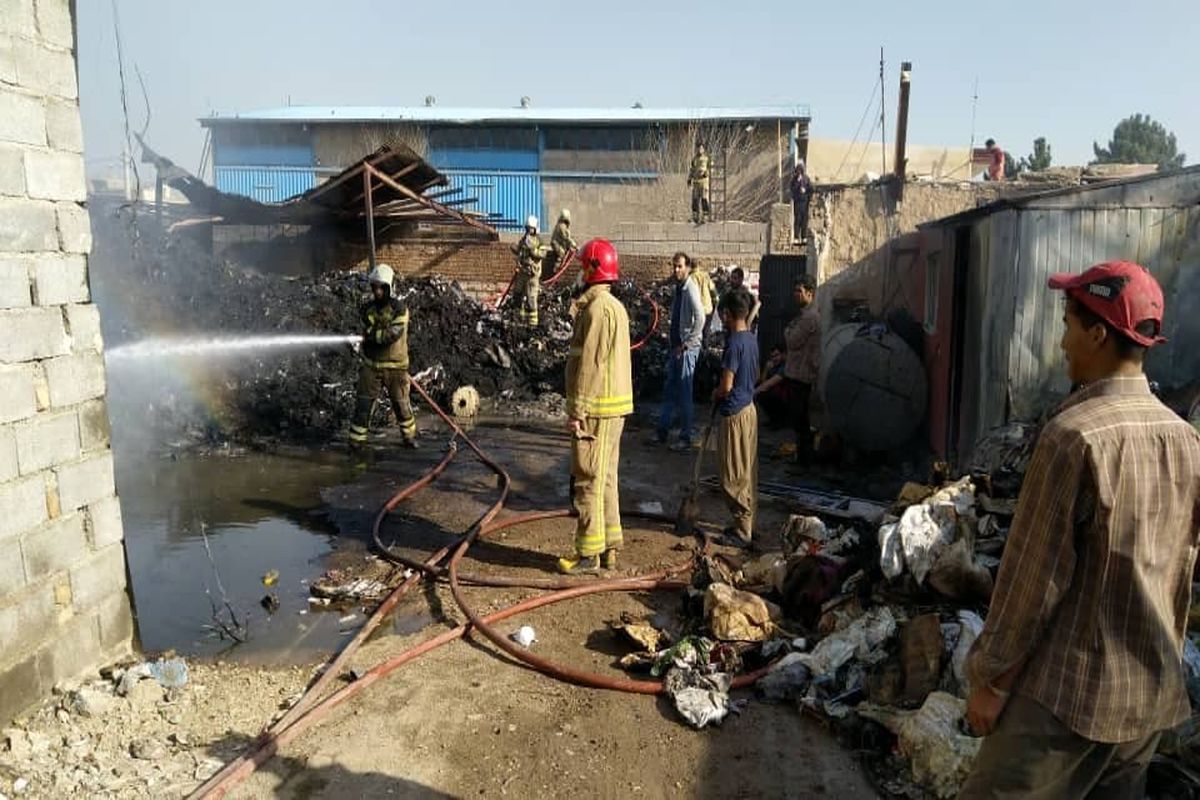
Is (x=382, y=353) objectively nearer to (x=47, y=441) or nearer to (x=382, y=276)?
(x=382, y=276)

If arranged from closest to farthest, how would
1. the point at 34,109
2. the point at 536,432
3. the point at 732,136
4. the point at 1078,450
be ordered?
the point at 1078,450, the point at 34,109, the point at 536,432, the point at 732,136

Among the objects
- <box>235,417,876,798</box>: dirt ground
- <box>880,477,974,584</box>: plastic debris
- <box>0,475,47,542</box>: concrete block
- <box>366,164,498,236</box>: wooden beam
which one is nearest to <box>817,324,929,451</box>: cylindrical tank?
<box>880,477,974,584</box>: plastic debris

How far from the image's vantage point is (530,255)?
569 inches

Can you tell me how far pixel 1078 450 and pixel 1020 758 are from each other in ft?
2.56

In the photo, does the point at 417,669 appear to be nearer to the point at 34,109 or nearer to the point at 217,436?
the point at 34,109

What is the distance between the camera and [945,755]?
10.8ft

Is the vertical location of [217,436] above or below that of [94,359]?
below

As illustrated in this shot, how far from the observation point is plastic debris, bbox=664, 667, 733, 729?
3.90 metres

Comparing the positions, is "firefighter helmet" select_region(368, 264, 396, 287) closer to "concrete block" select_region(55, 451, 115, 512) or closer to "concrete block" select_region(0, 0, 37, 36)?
"concrete block" select_region(55, 451, 115, 512)

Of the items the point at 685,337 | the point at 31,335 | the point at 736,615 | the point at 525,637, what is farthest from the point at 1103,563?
the point at 685,337

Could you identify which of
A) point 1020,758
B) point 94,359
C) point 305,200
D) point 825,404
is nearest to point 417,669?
point 94,359

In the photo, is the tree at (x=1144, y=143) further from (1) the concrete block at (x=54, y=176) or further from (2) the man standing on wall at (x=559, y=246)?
(1) the concrete block at (x=54, y=176)

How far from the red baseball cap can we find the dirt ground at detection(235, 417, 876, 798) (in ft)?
7.44

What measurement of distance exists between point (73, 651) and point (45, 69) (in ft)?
9.39
